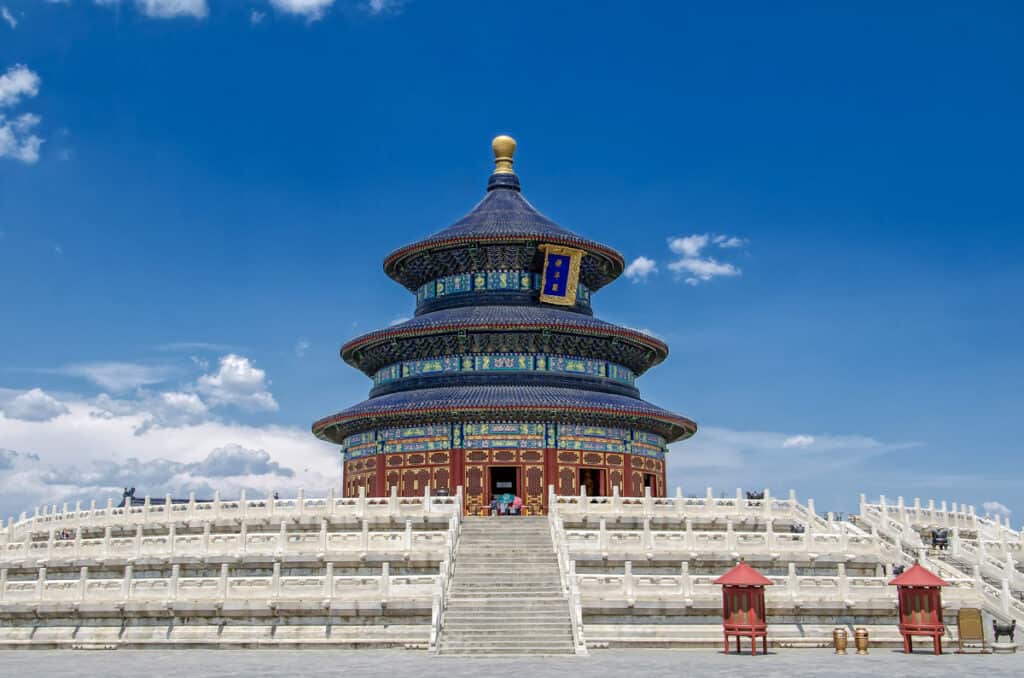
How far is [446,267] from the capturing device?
188 ft

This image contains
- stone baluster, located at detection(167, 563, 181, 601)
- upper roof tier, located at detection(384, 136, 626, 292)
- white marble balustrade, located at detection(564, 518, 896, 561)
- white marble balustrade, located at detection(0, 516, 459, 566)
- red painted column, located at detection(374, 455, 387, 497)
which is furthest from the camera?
upper roof tier, located at detection(384, 136, 626, 292)

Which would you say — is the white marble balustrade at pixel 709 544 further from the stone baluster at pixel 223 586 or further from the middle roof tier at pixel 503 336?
the middle roof tier at pixel 503 336

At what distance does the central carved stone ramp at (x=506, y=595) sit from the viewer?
90.5ft

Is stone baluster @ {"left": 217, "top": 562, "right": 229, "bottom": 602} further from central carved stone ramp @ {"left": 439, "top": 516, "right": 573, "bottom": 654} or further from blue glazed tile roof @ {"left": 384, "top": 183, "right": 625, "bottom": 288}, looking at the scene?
blue glazed tile roof @ {"left": 384, "top": 183, "right": 625, "bottom": 288}

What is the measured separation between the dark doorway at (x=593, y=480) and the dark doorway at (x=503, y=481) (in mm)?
3033

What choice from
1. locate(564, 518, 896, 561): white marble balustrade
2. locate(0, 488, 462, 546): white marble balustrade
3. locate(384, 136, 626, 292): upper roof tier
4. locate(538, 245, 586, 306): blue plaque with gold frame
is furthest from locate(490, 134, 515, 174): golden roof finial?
locate(564, 518, 896, 561): white marble balustrade

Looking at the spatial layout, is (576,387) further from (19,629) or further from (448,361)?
(19,629)

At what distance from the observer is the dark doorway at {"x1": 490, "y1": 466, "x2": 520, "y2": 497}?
50.5 meters

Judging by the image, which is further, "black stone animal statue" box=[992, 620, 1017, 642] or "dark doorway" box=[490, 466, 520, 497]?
"dark doorway" box=[490, 466, 520, 497]

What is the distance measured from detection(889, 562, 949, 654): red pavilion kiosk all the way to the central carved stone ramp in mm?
8196

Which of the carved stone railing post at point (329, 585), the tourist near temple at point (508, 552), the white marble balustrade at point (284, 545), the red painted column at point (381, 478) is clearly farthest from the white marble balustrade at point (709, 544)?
the red painted column at point (381, 478)

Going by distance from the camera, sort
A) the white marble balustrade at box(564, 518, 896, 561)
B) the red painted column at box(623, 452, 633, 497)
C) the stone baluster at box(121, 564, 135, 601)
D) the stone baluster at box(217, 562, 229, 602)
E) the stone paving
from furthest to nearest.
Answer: the red painted column at box(623, 452, 633, 497), the white marble balustrade at box(564, 518, 896, 561), the stone baluster at box(121, 564, 135, 601), the stone baluster at box(217, 562, 229, 602), the stone paving

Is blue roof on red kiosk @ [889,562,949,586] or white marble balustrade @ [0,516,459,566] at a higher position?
white marble balustrade @ [0,516,459,566]

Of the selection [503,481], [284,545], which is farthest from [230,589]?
[503,481]
